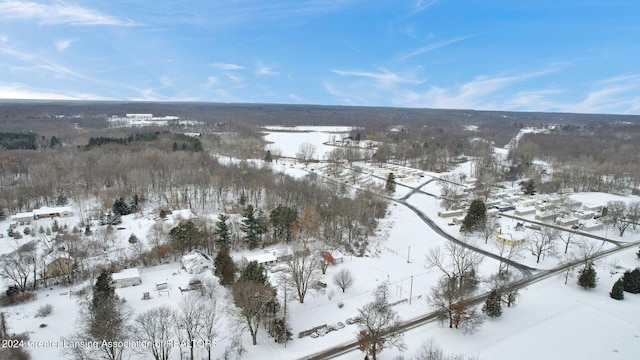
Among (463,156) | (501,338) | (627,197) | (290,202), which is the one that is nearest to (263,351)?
(501,338)

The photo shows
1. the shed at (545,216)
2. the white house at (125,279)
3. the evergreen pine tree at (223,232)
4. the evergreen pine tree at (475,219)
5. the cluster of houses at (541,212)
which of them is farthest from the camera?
the shed at (545,216)

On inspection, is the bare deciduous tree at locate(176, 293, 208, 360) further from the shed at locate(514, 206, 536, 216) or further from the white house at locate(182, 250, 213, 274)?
the shed at locate(514, 206, 536, 216)

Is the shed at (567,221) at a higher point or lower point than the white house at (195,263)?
higher

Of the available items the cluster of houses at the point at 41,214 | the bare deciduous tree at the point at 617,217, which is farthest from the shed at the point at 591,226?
the cluster of houses at the point at 41,214

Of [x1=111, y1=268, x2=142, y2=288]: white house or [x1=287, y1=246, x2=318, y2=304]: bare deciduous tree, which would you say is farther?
[x1=111, y1=268, x2=142, y2=288]: white house

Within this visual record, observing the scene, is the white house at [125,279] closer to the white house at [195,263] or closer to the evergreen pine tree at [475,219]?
the white house at [195,263]

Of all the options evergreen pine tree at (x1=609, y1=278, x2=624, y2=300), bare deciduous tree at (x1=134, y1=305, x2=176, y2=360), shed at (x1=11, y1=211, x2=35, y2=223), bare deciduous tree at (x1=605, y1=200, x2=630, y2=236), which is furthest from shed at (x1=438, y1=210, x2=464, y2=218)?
shed at (x1=11, y1=211, x2=35, y2=223)

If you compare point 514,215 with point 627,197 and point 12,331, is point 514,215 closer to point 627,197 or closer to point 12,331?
point 627,197

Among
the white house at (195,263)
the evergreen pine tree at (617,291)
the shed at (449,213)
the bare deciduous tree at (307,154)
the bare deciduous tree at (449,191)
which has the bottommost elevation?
the white house at (195,263)
